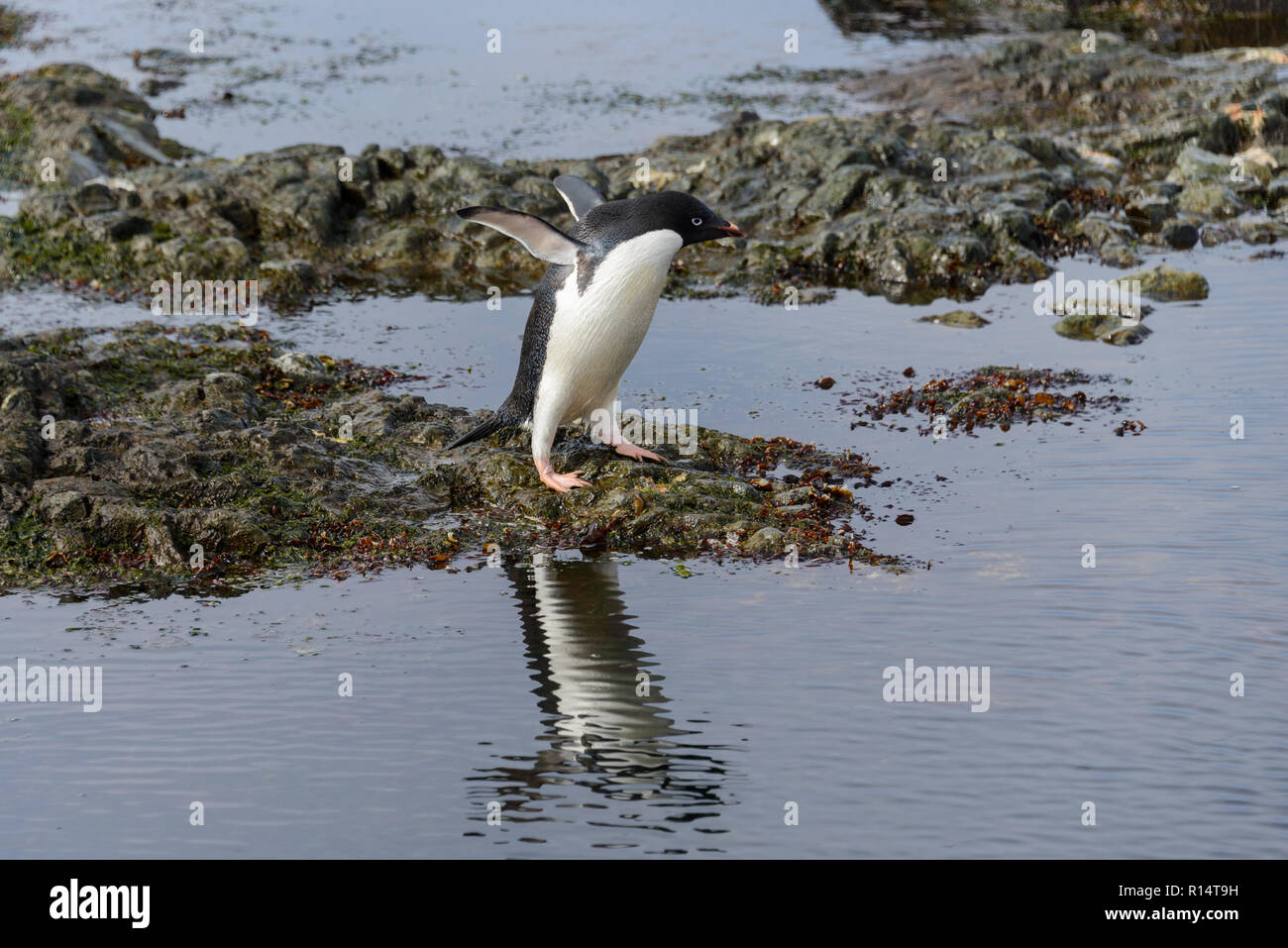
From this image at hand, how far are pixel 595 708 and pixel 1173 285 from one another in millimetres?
11097

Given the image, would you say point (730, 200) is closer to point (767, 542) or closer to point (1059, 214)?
point (1059, 214)

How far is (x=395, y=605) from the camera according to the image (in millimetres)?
9336

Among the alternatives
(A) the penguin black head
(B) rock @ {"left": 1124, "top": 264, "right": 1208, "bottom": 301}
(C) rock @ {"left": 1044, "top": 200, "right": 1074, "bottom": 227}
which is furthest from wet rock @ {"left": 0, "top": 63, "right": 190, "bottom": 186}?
(B) rock @ {"left": 1124, "top": 264, "right": 1208, "bottom": 301}

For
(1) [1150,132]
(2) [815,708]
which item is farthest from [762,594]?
→ (1) [1150,132]

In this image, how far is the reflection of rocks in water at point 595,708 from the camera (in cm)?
716

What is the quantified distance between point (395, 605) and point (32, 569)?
105 inches

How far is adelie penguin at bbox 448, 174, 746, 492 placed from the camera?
10.1 meters

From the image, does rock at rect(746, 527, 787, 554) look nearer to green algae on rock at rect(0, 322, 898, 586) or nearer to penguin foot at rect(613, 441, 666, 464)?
green algae on rock at rect(0, 322, 898, 586)

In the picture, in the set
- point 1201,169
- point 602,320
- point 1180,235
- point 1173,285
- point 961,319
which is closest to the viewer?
point 602,320

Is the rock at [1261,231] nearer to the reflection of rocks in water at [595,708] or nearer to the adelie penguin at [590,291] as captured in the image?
the adelie penguin at [590,291]

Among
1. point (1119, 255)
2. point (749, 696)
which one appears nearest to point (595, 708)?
point (749, 696)

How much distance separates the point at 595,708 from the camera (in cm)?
798
